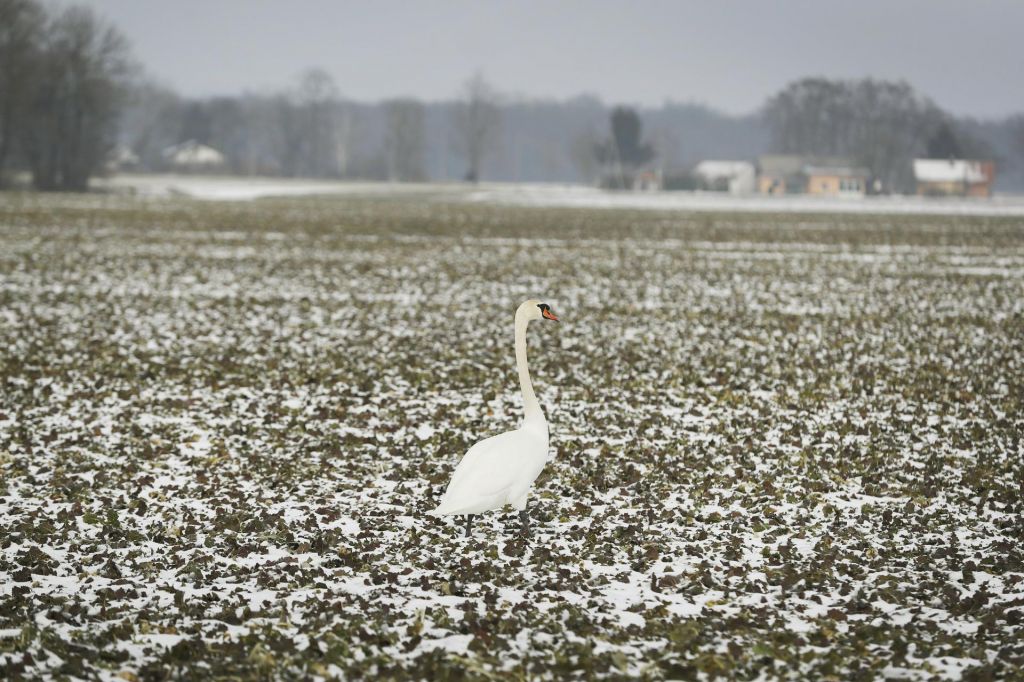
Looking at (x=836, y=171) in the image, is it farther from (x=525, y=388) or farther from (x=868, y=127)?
(x=525, y=388)

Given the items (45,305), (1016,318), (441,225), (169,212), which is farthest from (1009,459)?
(169,212)

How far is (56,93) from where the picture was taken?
80125 mm

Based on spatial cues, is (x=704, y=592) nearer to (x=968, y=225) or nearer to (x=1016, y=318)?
(x=1016, y=318)

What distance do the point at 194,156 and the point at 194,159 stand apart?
0.94m

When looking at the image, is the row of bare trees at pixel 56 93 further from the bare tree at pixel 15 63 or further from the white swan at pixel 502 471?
the white swan at pixel 502 471

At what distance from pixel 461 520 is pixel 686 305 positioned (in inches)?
545

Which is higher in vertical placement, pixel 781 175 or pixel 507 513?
pixel 781 175

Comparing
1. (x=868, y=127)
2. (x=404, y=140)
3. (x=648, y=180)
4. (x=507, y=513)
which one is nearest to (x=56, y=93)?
(x=648, y=180)

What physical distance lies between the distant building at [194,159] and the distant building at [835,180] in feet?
246

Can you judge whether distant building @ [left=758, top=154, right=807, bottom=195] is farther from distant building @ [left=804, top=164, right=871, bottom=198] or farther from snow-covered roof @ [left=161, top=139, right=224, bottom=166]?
snow-covered roof @ [left=161, top=139, right=224, bottom=166]

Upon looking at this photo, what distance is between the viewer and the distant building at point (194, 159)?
146m

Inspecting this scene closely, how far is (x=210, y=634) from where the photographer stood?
5.69 meters

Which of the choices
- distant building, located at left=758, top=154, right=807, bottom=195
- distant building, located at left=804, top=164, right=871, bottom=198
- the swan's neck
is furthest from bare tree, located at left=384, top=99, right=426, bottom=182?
the swan's neck

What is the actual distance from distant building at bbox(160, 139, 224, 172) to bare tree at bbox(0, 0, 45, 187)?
69867 millimetres
